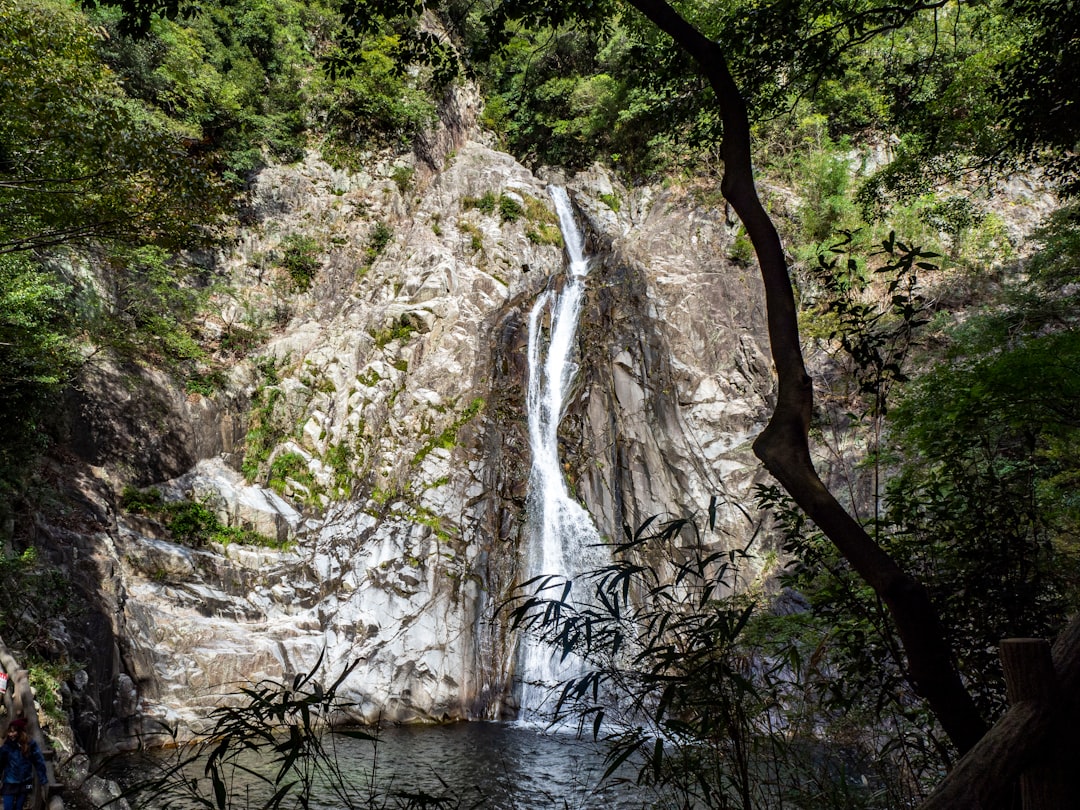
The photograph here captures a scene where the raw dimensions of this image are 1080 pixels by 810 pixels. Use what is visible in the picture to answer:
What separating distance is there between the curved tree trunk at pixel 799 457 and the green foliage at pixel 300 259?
17.7 meters

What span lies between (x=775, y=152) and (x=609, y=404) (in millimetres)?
12250

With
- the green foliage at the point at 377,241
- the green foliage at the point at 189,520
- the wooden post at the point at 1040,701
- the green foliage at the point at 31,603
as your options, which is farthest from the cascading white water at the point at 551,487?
the wooden post at the point at 1040,701

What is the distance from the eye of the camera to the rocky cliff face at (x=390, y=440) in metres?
11.2

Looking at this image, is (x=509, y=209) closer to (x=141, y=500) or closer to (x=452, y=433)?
(x=452, y=433)

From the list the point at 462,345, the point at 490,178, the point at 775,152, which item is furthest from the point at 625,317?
the point at 775,152

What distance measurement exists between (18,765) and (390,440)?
9891 millimetres

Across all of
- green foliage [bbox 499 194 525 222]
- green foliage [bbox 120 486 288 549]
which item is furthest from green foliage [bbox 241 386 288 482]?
green foliage [bbox 499 194 525 222]

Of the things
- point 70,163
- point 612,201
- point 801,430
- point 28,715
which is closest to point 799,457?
point 801,430

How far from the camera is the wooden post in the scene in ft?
5.21

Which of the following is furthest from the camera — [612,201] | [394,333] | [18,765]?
[612,201]

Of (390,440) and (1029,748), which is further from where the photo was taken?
(390,440)

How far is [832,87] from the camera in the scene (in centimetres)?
2042

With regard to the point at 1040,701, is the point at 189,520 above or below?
above

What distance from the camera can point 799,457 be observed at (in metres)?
2.52
